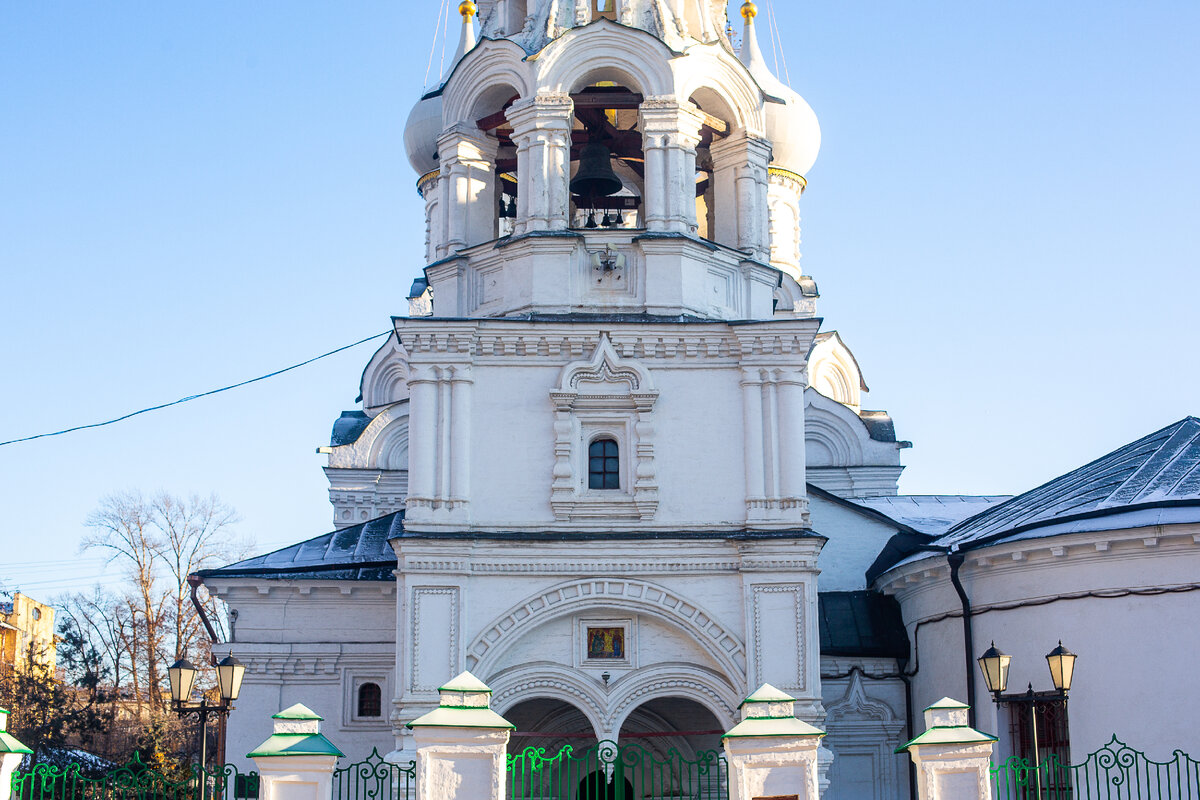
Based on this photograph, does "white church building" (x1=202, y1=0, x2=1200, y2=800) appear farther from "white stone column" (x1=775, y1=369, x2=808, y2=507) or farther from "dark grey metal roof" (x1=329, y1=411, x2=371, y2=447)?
"dark grey metal roof" (x1=329, y1=411, x2=371, y2=447)

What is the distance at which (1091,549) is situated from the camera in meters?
14.1

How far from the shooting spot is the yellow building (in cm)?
4466

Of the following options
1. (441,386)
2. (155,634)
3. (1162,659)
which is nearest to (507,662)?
(441,386)

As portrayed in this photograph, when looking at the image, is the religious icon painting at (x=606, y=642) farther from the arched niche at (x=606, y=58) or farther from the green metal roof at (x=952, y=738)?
the arched niche at (x=606, y=58)

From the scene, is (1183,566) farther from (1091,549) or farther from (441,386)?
(441,386)

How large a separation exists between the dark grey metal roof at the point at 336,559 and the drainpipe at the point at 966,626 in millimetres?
6149

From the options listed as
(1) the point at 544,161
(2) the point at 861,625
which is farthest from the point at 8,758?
(2) the point at 861,625

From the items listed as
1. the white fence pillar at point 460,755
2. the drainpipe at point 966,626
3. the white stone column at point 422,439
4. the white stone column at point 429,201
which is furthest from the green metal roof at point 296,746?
the white stone column at point 429,201

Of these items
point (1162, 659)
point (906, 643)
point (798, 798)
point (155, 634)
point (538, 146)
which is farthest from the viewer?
point (155, 634)

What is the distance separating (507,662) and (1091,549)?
18.8 feet

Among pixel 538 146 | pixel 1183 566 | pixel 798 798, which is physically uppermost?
pixel 538 146

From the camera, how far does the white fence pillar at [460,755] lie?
887 centimetres

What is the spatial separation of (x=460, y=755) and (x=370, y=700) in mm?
8370

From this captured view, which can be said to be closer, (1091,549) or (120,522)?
(1091,549)
